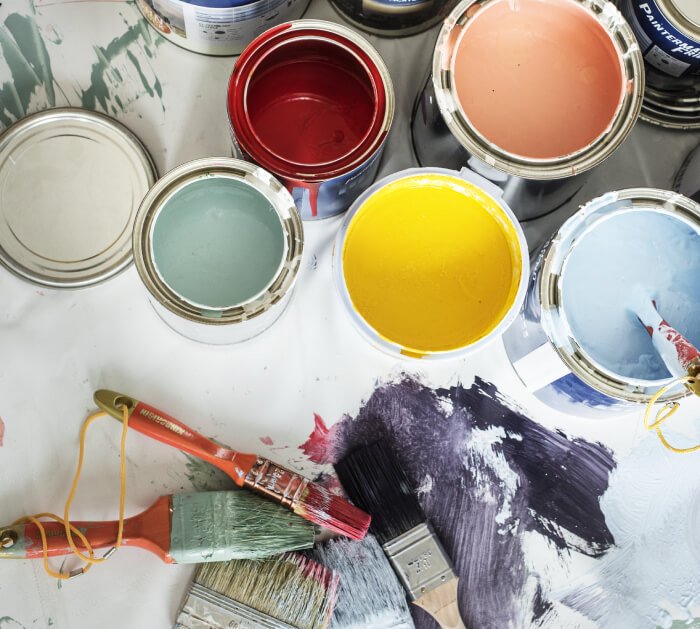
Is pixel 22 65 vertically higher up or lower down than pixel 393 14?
lower down

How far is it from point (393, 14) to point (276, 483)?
660mm

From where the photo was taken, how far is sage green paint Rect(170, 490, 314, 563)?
3.33ft

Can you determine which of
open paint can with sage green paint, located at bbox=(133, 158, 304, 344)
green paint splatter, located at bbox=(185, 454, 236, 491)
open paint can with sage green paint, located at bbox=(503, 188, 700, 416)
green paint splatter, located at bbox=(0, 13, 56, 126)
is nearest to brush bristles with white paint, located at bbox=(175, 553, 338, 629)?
green paint splatter, located at bbox=(185, 454, 236, 491)

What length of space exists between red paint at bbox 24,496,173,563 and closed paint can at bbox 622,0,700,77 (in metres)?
0.89

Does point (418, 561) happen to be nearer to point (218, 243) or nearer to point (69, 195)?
point (218, 243)

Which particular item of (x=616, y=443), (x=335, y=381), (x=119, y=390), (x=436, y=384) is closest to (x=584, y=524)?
(x=616, y=443)

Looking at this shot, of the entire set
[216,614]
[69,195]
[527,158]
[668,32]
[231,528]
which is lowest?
[216,614]

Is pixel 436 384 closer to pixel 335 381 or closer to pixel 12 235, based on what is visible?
pixel 335 381

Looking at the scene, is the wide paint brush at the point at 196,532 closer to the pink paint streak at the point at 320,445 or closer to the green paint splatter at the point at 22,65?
the pink paint streak at the point at 320,445

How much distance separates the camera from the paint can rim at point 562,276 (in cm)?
95

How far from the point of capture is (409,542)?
3.52 ft

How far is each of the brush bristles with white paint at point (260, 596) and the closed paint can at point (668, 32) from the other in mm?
828

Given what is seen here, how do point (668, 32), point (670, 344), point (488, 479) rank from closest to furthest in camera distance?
1. point (670, 344)
2. point (668, 32)
3. point (488, 479)

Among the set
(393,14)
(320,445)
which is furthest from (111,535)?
(393,14)
